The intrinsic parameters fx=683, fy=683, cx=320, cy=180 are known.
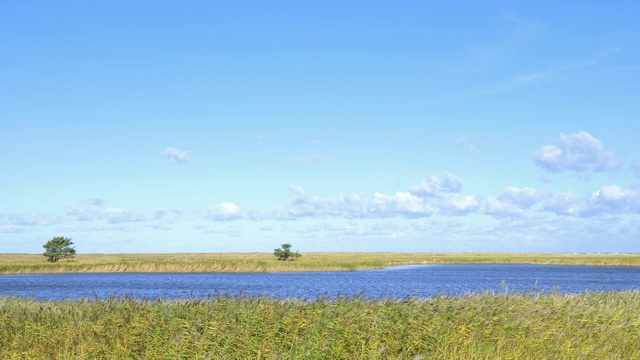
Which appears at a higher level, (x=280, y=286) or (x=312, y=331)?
(x=312, y=331)

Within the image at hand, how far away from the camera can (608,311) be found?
16.8m

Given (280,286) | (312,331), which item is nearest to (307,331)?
(312,331)

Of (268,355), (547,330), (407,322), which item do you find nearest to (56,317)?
(268,355)

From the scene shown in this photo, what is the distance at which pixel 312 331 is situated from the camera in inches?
536

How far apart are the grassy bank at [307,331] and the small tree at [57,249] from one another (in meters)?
92.3

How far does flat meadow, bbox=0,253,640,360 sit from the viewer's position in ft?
44.1

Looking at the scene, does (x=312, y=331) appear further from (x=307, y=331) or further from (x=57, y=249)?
(x=57, y=249)

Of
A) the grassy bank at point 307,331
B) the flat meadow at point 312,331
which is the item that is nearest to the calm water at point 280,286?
the flat meadow at point 312,331

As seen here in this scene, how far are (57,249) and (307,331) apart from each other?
97.2 meters

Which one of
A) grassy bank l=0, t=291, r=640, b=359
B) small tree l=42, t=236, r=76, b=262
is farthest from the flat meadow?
small tree l=42, t=236, r=76, b=262

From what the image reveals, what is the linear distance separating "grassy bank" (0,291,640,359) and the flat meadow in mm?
22

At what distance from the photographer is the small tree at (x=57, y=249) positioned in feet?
334

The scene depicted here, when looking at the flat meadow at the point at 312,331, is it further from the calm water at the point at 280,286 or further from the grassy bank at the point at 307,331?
the calm water at the point at 280,286

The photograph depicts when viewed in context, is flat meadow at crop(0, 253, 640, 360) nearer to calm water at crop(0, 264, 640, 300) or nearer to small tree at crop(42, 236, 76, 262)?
calm water at crop(0, 264, 640, 300)
